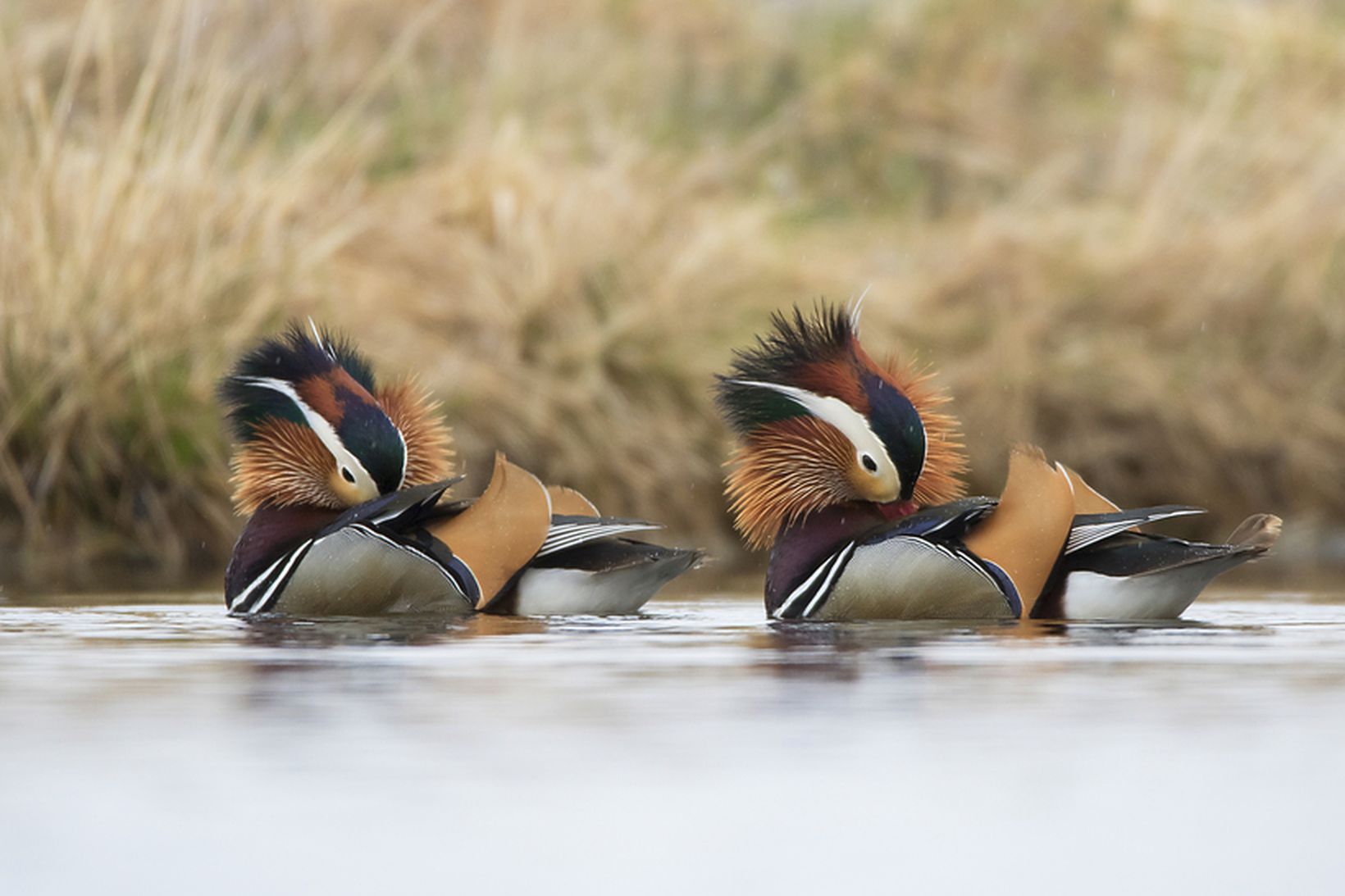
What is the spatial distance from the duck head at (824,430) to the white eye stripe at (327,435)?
136cm

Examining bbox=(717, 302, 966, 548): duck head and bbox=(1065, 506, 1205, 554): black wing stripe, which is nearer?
bbox=(1065, 506, 1205, 554): black wing stripe

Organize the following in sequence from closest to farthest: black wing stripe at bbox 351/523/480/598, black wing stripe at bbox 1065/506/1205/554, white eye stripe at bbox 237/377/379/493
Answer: black wing stripe at bbox 1065/506/1205/554 < black wing stripe at bbox 351/523/480/598 < white eye stripe at bbox 237/377/379/493

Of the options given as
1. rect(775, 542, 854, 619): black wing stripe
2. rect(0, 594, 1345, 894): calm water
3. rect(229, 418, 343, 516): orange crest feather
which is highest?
rect(229, 418, 343, 516): orange crest feather

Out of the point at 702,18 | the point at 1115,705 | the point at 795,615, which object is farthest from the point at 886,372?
the point at 702,18

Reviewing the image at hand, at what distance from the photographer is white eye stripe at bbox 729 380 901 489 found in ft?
26.4

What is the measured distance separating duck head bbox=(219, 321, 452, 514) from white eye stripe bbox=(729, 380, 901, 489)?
1.48m

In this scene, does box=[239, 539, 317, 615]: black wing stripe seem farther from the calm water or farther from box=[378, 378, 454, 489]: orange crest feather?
the calm water

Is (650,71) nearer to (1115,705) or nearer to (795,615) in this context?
(795,615)

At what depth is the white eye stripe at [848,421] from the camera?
8047 mm

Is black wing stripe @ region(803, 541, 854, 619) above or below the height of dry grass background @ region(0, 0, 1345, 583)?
below

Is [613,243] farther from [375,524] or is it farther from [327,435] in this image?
[375,524]

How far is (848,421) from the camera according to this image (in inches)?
317

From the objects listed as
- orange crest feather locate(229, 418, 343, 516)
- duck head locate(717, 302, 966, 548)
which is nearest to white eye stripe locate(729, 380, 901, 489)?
duck head locate(717, 302, 966, 548)

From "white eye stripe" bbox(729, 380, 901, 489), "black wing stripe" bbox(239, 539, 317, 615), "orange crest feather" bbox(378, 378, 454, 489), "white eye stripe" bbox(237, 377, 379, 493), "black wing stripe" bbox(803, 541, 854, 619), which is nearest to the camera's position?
"black wing stripe" bbox(803, 541, 854, 619)
